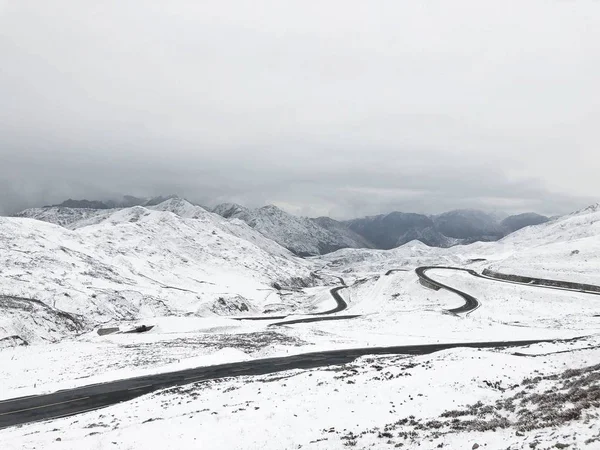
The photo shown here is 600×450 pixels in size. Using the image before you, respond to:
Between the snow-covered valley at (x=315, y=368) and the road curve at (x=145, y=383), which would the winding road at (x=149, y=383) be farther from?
the snow-covered valley at (x=315, y=368)

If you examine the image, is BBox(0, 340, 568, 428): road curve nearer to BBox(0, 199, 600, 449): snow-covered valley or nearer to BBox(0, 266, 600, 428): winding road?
BBox(0, 266, 600, 428): winding road

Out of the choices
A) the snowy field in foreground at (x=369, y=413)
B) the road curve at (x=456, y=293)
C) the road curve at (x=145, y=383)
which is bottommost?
the road curve at (x=456, y=293)

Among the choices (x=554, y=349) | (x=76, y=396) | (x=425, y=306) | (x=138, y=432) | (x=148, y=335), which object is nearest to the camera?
(x=138, y=432)

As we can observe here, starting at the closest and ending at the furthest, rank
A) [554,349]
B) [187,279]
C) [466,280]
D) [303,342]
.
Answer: [554,349]
[303,342]
[466,280]
[187,279]

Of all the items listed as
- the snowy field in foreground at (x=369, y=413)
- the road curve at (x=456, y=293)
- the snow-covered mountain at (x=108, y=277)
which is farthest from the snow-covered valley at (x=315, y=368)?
the road curve at (x=456, y=293)

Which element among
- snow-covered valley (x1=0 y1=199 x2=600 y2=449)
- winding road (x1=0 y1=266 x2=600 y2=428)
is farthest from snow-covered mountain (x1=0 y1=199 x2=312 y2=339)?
winding road (x1=0 y1=266 x2=600 y2=428)

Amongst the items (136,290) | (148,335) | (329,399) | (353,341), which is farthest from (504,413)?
(136,290)

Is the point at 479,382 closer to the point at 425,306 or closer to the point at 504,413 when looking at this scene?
the point at 504,413
